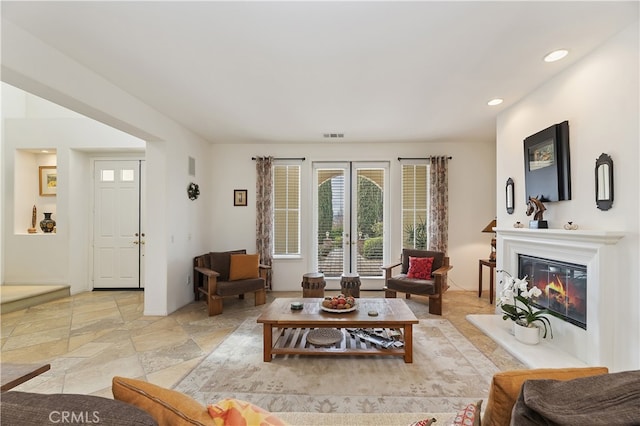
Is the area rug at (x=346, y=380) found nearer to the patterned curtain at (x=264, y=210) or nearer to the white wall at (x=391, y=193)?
the patterned curtain at (x=264, y=210)

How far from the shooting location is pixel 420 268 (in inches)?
185

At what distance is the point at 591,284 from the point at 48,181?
788cm

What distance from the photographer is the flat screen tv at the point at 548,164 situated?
2900 millimetres

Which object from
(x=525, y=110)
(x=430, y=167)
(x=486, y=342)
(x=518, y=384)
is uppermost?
(x=525, y=110)

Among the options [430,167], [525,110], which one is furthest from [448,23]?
[430,167]

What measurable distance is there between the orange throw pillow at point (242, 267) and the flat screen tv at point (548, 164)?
3779mm

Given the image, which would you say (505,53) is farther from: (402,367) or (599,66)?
(402,367)

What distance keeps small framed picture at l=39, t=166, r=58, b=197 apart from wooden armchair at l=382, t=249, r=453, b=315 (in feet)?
20.0

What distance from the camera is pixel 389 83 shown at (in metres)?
3.11

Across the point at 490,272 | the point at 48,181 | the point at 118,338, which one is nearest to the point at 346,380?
the point at 118,338

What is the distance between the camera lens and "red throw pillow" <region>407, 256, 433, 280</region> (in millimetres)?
4642

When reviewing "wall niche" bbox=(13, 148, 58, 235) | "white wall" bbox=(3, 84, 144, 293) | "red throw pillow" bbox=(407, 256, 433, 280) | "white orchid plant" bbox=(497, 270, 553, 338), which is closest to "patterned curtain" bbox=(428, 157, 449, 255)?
"red throw pillow" bbox=(407, 256, 433, 280)

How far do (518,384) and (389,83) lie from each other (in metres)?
2.84

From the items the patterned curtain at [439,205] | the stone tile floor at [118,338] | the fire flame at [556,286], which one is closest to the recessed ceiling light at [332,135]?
the patterned curtain at [439,205]
